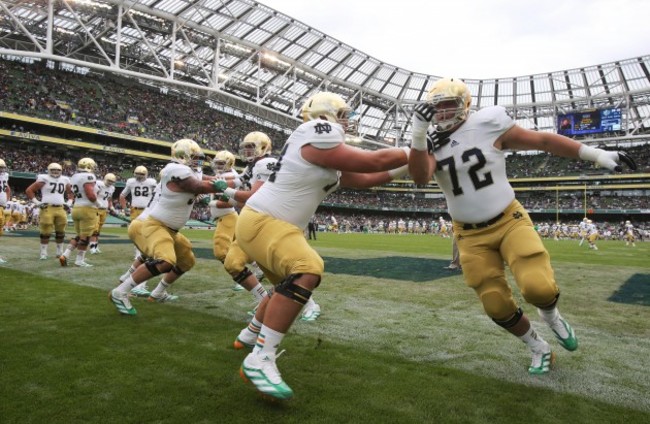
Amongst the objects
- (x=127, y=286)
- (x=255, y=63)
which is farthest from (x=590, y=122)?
(x=127, y=286)

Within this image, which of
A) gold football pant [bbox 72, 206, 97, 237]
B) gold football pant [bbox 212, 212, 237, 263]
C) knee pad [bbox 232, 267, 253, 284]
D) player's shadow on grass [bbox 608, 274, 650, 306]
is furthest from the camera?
gold football pant [bbox 72, 206, 97, 237]

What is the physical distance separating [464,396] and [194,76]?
4834 centimetres

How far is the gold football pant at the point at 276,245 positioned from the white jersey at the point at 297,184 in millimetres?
68

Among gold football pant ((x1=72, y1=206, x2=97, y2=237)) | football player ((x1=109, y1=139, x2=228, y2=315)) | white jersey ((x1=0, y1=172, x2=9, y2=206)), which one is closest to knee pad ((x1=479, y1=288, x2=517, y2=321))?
football player ((x1=109, y1=139, x2=228, y2=315))

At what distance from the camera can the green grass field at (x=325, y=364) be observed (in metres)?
2.64

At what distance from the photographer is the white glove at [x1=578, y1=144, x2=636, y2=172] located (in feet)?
10.6

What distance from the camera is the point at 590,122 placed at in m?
51.7

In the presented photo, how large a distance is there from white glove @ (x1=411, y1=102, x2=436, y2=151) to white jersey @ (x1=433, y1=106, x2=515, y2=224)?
75 cm

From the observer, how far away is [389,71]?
52969mm

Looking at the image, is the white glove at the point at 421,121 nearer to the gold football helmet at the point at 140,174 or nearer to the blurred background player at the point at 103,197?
the gold football helmet at the point at 140,174

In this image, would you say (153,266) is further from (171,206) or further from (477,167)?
(477,167)

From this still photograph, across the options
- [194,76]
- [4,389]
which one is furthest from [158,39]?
[4,389]

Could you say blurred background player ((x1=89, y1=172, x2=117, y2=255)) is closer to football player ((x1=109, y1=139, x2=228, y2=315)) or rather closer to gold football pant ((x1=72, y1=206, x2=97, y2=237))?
gold football pant ((x1=72, y1=206, x2=97, y2=237))

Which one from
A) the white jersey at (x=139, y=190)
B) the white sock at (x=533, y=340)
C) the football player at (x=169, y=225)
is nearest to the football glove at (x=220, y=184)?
the football player at (x=169, y=225)
